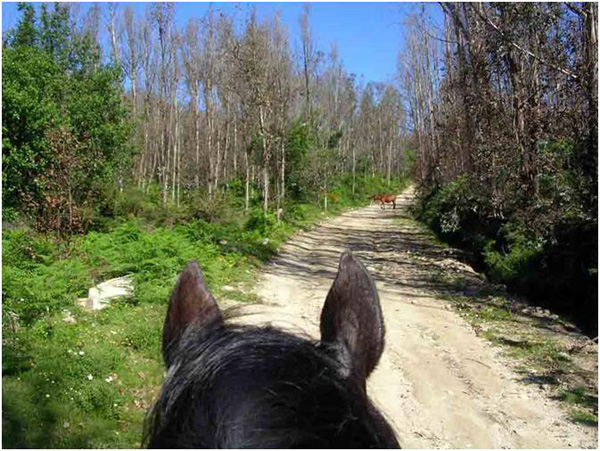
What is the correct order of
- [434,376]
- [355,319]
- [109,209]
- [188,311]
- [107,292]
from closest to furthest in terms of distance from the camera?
[355,319] < [188,311] < [434,376] < [107,292] < [109,209]

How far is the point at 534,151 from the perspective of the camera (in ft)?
31.8

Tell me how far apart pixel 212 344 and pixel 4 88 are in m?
12.1

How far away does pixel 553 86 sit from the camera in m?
9.30

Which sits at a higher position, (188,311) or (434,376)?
(188,311)

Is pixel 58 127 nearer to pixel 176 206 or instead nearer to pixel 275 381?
pixel 176 206

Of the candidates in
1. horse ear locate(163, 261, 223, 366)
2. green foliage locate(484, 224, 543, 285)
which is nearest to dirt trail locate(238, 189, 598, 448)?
horse ear locate(163, 261, 223, 366)

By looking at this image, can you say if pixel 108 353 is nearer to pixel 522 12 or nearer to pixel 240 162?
pixel 522 12

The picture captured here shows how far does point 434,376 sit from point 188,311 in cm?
476

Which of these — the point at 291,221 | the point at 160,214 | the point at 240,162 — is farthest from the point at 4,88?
the point at 240,162

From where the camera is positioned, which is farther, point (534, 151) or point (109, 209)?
point (109, 209)

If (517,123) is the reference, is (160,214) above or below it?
below

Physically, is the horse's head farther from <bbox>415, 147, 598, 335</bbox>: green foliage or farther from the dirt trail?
<bbox>415, 147, 598, 335</bbox>: green foliage

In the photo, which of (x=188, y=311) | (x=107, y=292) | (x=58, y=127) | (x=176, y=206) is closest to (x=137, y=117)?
(x=176, y=206)

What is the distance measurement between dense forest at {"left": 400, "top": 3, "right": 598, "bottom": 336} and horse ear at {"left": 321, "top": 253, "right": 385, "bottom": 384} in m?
6.56
